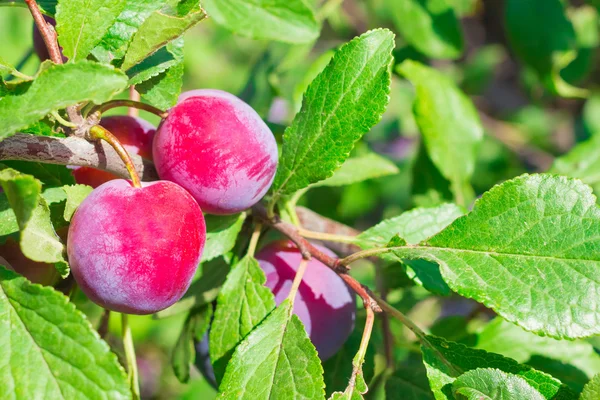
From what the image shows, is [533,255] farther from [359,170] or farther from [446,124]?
[446,124]

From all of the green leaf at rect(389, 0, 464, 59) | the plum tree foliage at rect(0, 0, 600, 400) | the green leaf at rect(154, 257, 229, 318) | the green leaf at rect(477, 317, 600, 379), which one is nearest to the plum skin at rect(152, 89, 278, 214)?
the plum tree foliage at rect(0, 0, 600, 400)

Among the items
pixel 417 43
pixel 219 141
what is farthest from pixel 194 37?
pixel 219 141

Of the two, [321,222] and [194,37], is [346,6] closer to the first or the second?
[194,37]

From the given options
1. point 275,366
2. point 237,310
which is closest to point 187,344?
point 237,310

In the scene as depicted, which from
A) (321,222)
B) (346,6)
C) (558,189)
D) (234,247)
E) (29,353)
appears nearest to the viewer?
(29,353)

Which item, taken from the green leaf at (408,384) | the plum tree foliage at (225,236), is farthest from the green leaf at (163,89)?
the green leaf at (408,384)

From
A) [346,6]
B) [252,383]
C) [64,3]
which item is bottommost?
[346,6]
